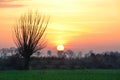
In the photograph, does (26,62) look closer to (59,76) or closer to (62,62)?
(62,62)

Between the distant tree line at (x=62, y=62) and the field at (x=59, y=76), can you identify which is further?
the distant tree line at (x=62, y=62)

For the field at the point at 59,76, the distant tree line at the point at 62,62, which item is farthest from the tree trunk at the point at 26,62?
the field at the point at 59,76

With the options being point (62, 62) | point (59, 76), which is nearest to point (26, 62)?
point (62, 62)

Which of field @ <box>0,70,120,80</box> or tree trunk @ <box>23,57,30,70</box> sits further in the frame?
tree trunk @ <box>23,57,30,70</box>

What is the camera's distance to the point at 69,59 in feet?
225

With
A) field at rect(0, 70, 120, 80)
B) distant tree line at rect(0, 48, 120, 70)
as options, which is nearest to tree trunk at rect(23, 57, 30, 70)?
distant tree line at rect(0, 48, 120, 70)

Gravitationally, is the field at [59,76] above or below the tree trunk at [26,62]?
below

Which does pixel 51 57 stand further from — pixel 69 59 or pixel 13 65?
pixel 13 65

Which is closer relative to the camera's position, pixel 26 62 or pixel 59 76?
pixel 59 76

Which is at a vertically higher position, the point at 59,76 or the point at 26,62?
the point at 26,62

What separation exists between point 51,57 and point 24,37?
202 inches

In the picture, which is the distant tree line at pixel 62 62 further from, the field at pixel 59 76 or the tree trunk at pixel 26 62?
the field at pixel 59 76

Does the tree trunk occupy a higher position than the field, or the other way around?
the tree trunk

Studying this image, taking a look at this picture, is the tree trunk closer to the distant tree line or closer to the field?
the distant tree line
